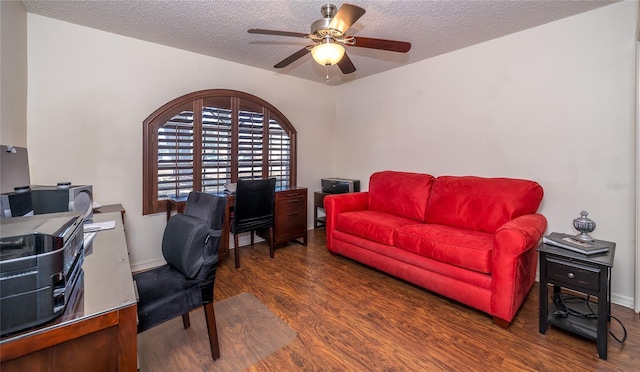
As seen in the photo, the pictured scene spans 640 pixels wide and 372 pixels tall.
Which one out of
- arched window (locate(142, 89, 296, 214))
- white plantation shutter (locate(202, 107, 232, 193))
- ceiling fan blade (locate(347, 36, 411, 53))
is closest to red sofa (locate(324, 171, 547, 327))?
arched window (locate(142, 89, 296, 214))

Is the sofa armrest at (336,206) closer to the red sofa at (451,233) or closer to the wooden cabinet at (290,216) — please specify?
the red sofa at (451,233)

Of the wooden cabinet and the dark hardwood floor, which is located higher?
the wooden cabinet

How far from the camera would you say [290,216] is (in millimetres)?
3654

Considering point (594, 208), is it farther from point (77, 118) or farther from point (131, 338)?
point (77, 118)

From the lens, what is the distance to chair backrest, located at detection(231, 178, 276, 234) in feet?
9.91

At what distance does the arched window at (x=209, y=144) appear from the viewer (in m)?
3.01

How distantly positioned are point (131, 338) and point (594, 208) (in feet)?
10.8

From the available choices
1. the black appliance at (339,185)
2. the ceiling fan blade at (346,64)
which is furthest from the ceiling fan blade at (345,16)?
the black appliance at (339,185)

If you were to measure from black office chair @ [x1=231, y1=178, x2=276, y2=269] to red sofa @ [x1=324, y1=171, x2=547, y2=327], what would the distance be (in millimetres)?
715

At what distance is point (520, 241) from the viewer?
187 centimetres

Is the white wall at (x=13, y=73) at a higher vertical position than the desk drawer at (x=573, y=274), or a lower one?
higher

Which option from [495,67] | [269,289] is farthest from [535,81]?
[269,289]

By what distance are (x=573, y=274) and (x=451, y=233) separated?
31.6 inches

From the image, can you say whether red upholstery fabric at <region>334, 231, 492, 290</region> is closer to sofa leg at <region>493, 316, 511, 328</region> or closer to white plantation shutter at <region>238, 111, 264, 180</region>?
sofa leg at <region>493, 316, 511, 328</region>
